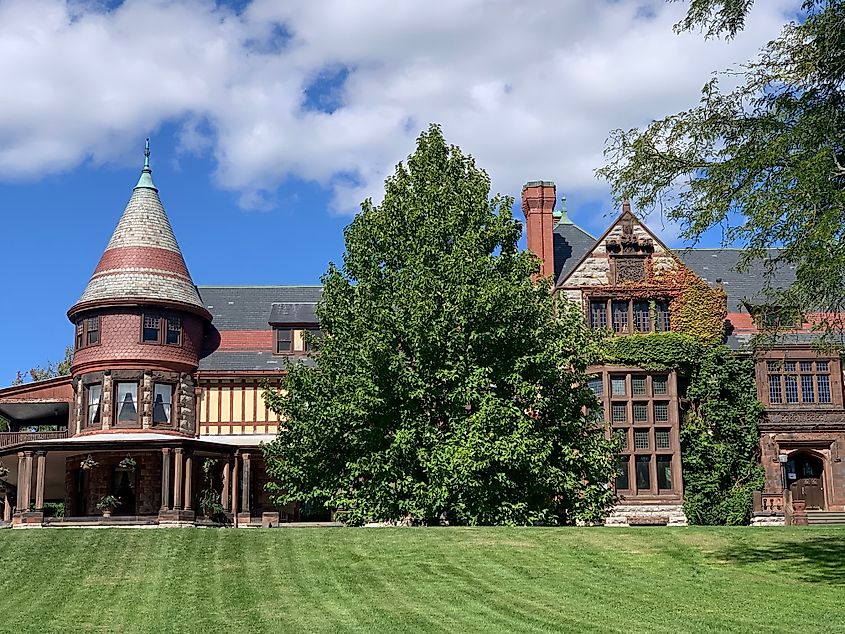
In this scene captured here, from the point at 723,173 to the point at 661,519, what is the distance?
20.4 m

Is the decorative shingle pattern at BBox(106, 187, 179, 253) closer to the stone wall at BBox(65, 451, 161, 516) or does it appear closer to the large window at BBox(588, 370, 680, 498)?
the stone wall at BBox(65, 451, 161, 516)

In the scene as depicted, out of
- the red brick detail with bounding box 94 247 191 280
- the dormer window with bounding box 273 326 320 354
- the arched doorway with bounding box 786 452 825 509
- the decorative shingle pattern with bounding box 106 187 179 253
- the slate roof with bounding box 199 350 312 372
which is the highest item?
the decorative shingle pattern with bounding box 106 187 179 253

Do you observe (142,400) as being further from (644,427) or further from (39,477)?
(644,427)

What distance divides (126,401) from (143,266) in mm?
5185

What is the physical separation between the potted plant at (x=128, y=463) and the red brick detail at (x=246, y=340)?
6.46 metres

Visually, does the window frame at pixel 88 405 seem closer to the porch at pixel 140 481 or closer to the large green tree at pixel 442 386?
the porch at pixel 140 481

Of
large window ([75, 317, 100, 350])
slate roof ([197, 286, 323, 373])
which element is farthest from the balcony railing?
slate roof ([197, 286, 323, 373])

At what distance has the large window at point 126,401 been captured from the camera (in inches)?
1496

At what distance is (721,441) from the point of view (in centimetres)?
3691

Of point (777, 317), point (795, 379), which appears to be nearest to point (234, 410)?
point (795, 379)

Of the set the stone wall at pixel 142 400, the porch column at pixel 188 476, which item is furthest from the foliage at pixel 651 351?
the stone wall at pixel 142 400

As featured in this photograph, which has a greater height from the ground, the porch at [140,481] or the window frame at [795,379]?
the window frame at [795,379]

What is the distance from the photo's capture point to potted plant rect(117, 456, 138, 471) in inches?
1342

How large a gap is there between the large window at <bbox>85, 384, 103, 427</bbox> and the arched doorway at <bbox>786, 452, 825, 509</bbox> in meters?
25.6
